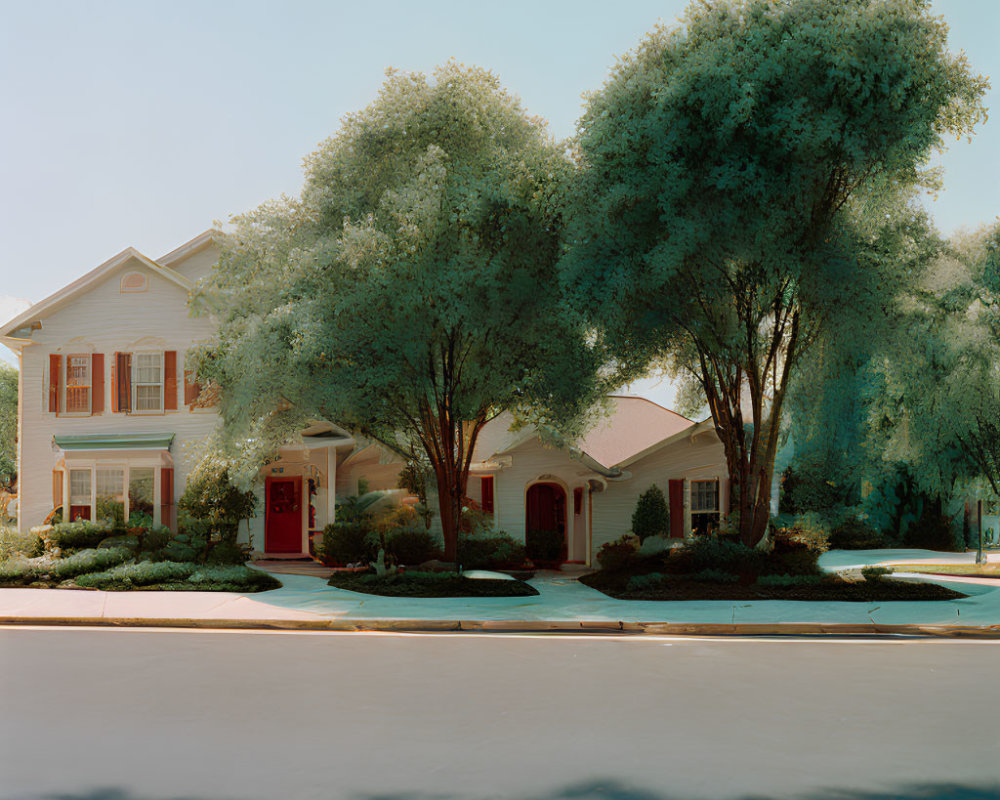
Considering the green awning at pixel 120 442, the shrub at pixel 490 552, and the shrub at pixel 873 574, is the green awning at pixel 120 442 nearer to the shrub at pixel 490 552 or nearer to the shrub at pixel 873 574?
the shrub at pixel 490 552

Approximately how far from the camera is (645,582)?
58.2ft

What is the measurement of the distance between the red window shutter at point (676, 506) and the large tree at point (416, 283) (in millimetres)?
7383

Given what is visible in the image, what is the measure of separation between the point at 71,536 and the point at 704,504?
51.0 ft

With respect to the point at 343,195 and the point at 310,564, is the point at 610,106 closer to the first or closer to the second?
the point at 343,195

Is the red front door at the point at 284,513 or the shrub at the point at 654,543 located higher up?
the red front door at the point at 284,513

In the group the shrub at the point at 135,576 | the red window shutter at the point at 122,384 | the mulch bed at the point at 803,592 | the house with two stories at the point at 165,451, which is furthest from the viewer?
the red window shutter at the point at 122,384

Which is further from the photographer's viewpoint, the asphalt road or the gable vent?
the gable vent

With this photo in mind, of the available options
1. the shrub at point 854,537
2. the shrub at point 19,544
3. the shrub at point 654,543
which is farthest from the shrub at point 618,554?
the shrub at point 19,544

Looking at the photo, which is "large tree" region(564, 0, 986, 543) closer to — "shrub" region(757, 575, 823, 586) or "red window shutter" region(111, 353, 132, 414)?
"shrub" region(757, 575, 823, 586)

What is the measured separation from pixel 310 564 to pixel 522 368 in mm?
8702

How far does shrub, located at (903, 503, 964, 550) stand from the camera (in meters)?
35.6

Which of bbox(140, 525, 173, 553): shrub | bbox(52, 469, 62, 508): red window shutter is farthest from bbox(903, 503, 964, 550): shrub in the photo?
bbox(52, 469, 62, 508): red window shutter

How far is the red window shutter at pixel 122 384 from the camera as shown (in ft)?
84.4

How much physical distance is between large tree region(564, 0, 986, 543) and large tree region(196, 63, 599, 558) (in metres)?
1.26
